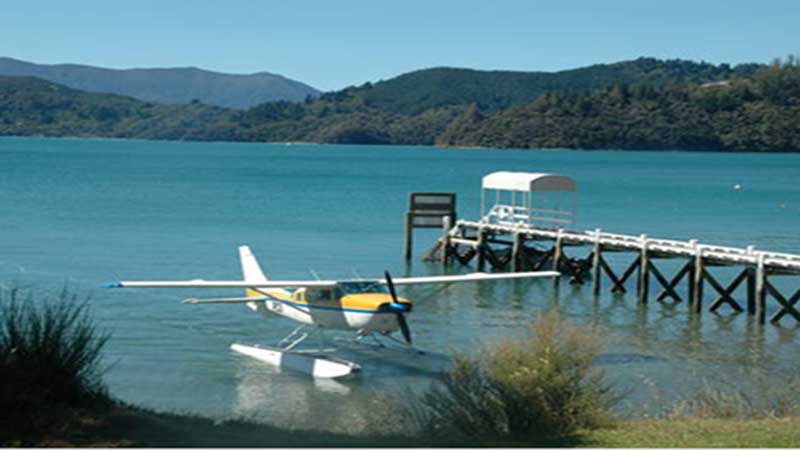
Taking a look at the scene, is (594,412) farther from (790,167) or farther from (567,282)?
(790,167)

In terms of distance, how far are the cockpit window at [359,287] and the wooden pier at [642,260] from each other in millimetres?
10594

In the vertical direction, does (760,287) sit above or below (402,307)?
below

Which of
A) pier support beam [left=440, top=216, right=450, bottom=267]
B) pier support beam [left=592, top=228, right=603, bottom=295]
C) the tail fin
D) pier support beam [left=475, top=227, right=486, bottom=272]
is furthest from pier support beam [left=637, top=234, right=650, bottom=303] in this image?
the tail fin

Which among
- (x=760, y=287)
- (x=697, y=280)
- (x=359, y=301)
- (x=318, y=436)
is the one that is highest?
(x=359, y=301)

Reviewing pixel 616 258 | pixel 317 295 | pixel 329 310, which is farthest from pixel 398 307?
pixel 616 258

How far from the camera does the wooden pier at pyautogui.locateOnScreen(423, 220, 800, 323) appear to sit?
2798 centimetres

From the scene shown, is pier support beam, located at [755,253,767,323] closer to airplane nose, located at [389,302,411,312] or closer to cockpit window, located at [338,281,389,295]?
cockpit window, located at [338,281,389,295]

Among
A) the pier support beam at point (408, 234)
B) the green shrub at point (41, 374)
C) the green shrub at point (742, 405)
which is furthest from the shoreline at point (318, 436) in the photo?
the pier support beam at point (408, 234)

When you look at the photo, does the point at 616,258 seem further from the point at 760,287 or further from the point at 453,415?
the point at 453,415

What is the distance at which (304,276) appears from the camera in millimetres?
38219

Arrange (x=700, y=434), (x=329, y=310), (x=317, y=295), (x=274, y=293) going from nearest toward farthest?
(x=700, y=434) < (x=329, y=310) < (x=317, y=295) < (x=274, y=293)

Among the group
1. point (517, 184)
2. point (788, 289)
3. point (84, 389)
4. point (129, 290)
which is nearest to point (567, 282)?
point (517, 184)

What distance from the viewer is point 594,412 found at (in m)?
14.2

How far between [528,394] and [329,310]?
8.78m
